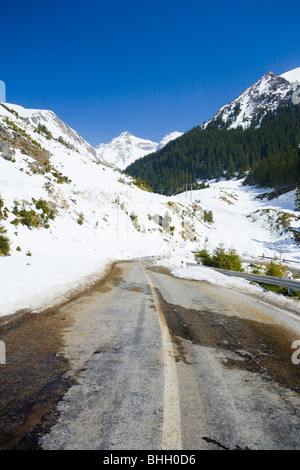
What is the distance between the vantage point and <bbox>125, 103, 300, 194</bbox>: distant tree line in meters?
95.9

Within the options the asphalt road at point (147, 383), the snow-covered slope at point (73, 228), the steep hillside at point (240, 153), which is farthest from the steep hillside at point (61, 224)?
the steep hillside at point (240, 153)

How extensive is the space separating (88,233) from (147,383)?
23993 millimetres

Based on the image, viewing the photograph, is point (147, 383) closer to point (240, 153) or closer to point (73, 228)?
point (73, 228)

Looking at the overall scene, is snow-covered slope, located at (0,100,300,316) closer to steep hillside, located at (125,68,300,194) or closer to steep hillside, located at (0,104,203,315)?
steep hillside, located at (0,104,203,315)

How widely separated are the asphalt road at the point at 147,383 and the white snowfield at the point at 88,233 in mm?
2329

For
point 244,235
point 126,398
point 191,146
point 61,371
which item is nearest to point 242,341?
point 126,398

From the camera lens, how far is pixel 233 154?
135125 mm

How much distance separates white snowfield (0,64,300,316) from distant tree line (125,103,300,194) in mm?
42622

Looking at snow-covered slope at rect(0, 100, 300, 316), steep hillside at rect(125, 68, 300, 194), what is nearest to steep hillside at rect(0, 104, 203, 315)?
snow-covered slope at rect(0, 100, 300, 316)

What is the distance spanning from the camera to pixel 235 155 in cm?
13275

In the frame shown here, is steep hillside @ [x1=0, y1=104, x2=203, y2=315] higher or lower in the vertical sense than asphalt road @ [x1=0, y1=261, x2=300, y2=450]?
higher

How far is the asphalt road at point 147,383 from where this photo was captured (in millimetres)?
1943

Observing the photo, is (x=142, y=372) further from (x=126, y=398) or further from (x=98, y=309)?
(x=98, y=309)
